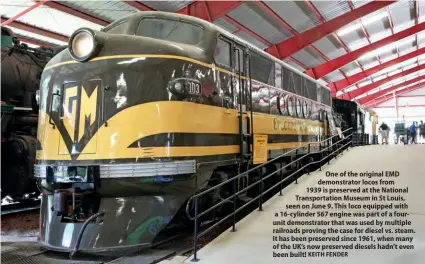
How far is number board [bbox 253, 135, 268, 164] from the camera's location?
5.95m

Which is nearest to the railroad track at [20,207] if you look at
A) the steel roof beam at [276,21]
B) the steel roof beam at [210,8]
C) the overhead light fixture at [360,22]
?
the steel roof beam at [210,8]

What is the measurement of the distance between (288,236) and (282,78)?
396 cm

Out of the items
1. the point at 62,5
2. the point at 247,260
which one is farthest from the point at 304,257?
the point at 62,5

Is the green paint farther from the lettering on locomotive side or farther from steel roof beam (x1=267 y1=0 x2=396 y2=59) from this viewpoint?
steel roof beam (x1=267 y1=0 x2=396 y2=59)

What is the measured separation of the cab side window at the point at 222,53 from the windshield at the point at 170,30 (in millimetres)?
326

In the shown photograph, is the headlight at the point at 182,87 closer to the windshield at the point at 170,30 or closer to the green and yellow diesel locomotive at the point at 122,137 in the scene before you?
the green and yellow diesel locomotive at the point at 122,137

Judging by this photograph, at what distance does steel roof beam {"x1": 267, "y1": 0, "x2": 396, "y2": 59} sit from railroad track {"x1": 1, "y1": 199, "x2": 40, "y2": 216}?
508 inches

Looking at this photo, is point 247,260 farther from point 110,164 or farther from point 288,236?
point 110,164

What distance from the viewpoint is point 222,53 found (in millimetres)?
5461

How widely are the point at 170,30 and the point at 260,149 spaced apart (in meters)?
2.31

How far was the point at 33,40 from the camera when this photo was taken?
1398cm

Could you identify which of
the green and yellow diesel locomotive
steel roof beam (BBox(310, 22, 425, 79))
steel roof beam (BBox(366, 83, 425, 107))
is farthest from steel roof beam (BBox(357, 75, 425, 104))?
the green and yellow diesel locomotive

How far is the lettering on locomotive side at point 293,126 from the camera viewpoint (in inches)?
282

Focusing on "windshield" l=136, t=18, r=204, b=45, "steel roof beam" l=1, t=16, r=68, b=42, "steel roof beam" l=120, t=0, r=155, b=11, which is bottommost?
"windshield" l=136, t=18, r=204, b=45
